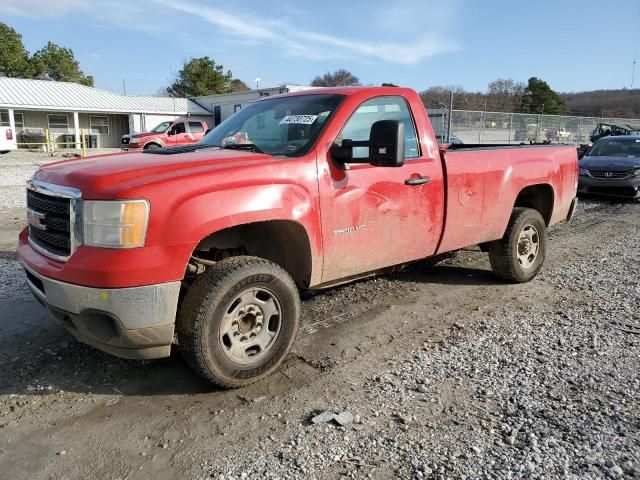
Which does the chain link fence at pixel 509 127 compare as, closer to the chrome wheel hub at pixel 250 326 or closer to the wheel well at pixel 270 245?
the wheel well at pixel 270 245

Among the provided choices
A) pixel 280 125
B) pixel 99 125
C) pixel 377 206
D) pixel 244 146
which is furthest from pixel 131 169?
pixel 99 125

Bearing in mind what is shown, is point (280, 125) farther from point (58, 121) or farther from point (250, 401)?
point (58, 121)

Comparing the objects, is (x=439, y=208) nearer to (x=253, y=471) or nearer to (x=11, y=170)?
(x=253, y=471)

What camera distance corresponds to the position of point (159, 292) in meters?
3.02

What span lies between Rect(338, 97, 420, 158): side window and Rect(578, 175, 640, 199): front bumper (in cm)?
985

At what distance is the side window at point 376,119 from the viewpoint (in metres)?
4.04

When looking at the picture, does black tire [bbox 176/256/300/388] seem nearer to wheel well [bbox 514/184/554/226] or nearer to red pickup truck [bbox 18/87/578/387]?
red pickup truck [bbox 18/87/578/387]

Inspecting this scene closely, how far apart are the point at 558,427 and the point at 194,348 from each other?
2.17 meters

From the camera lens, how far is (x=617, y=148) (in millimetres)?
13617

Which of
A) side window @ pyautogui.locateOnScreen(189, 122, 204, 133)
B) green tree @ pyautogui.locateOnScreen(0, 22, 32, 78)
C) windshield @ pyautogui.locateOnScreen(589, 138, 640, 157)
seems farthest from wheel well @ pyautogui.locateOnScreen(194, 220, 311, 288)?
green tree @ pyautogui.locateOnScreen(0, 22, 32, 78)

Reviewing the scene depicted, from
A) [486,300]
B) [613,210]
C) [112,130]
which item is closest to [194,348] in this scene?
[486,300]

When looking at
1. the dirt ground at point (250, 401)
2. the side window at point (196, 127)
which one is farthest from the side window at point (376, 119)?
the side window at point (196, 127)

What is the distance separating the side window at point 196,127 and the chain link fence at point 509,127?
37.8ft

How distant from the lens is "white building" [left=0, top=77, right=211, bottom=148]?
35.1m
